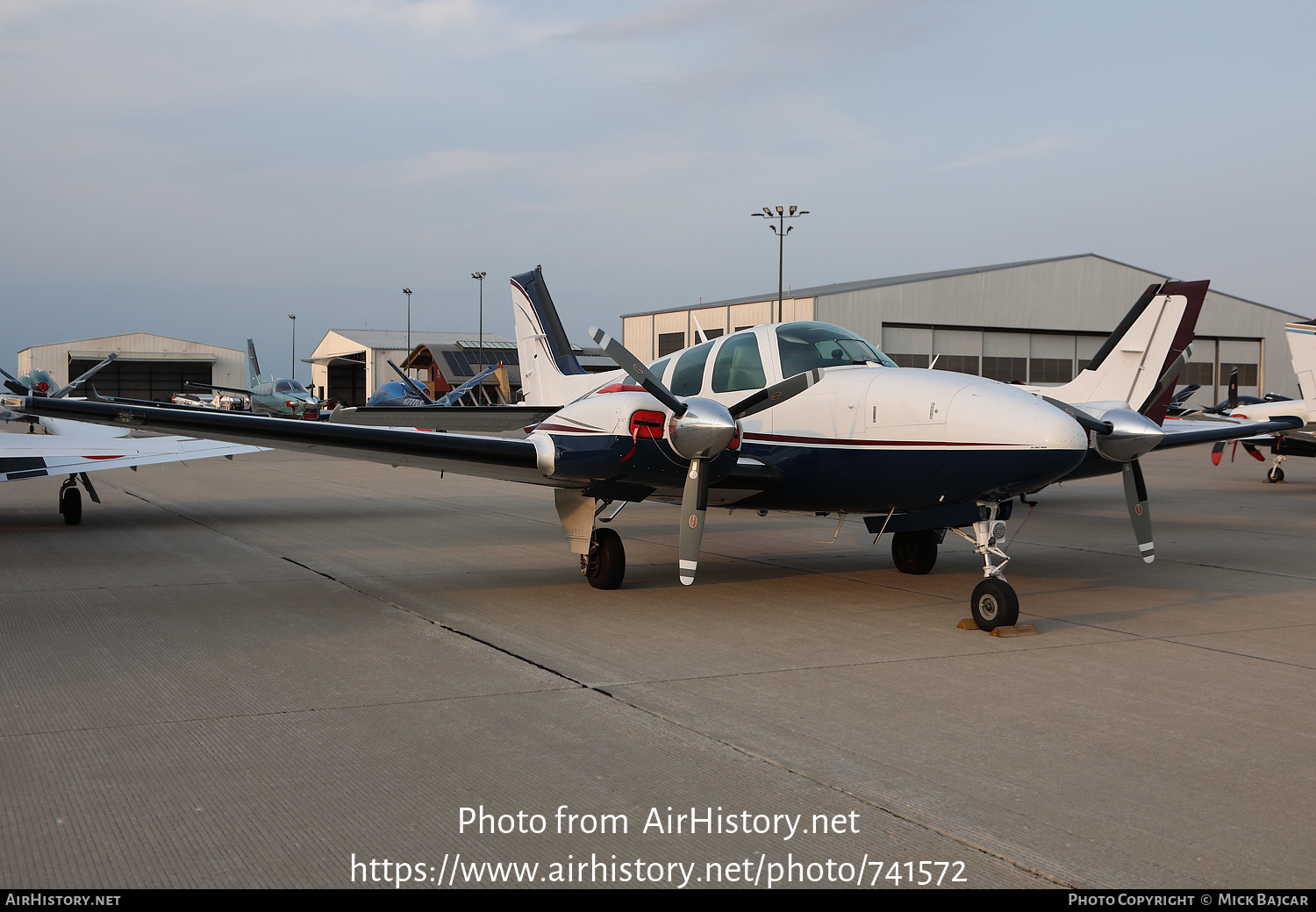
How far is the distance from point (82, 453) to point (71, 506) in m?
1.12

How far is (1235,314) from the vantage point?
182 ft

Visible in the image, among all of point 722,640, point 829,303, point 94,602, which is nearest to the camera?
point 722,640

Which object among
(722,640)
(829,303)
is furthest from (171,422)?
(829,303)

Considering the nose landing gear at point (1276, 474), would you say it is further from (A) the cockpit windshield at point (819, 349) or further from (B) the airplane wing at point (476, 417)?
(A) the cockpit windshield at point (819, 349)

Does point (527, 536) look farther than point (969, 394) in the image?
Yes

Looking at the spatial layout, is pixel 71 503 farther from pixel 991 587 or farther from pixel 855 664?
pixel 991 587

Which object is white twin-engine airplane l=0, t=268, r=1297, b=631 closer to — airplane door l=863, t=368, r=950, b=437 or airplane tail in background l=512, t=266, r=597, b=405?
airplane door l=863, t=368, r=950, b=437

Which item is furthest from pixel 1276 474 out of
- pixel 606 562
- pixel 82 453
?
pixel 82 453

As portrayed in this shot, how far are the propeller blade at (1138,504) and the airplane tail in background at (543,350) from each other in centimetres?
766

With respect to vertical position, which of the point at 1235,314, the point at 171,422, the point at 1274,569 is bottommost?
the point at 1274,569

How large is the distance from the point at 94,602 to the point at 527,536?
6045 mm

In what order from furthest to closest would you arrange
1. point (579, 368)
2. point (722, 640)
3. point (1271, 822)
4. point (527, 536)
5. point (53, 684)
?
point (579, 368), point (527, 536), point (722, 640), point (53, 684), point (1271, 822)

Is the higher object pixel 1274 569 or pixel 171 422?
pixel 171 422

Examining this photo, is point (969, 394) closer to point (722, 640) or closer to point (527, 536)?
point (722, 640)
